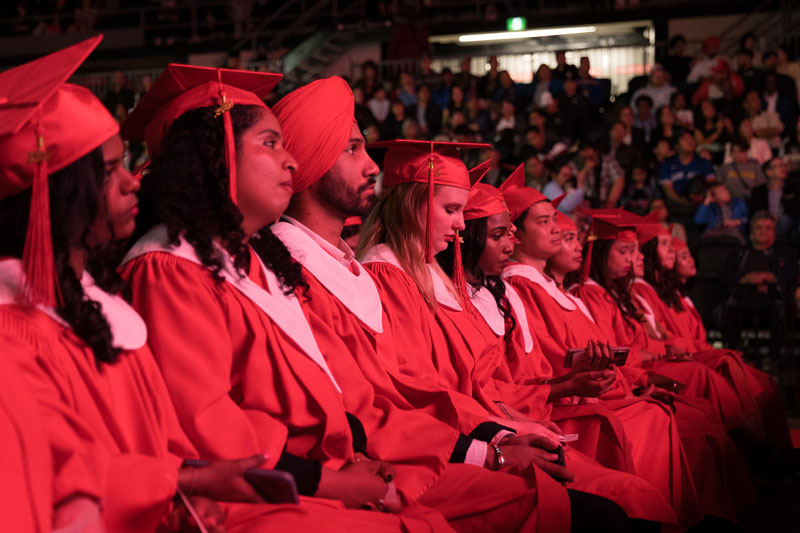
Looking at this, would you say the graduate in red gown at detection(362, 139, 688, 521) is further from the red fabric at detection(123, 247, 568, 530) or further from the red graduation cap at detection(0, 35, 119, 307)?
the red graduation cap at detection(0, 35, 119, 307)

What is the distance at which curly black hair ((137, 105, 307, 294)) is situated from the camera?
6.93 feet

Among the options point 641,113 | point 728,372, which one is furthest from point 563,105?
point 728,372

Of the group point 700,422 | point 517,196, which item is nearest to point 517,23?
point 517,196

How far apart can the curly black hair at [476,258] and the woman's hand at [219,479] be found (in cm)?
230

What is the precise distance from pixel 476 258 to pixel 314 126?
1.55 metres

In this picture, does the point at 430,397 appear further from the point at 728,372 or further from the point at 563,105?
the point at 563,105

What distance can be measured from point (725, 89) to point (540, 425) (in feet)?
30.0

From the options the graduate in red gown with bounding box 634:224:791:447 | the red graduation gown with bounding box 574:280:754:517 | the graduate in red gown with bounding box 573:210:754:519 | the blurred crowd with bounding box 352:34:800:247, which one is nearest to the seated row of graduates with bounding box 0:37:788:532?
the red graduation gown with bounding box 574:280:754:517

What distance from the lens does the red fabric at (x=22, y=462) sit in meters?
1.50

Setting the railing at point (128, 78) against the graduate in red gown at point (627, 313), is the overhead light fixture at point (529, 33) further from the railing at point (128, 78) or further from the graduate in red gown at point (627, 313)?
the graduate in red gown at point (627, 313)

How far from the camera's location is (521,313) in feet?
13.6

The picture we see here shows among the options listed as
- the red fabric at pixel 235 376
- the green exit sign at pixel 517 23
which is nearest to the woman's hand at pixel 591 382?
the red fabric at pixel 235 376

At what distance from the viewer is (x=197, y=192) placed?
2164 mm

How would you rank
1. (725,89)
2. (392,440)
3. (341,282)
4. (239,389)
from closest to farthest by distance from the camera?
(239,389), (392,440), (341,282), (725,89)
